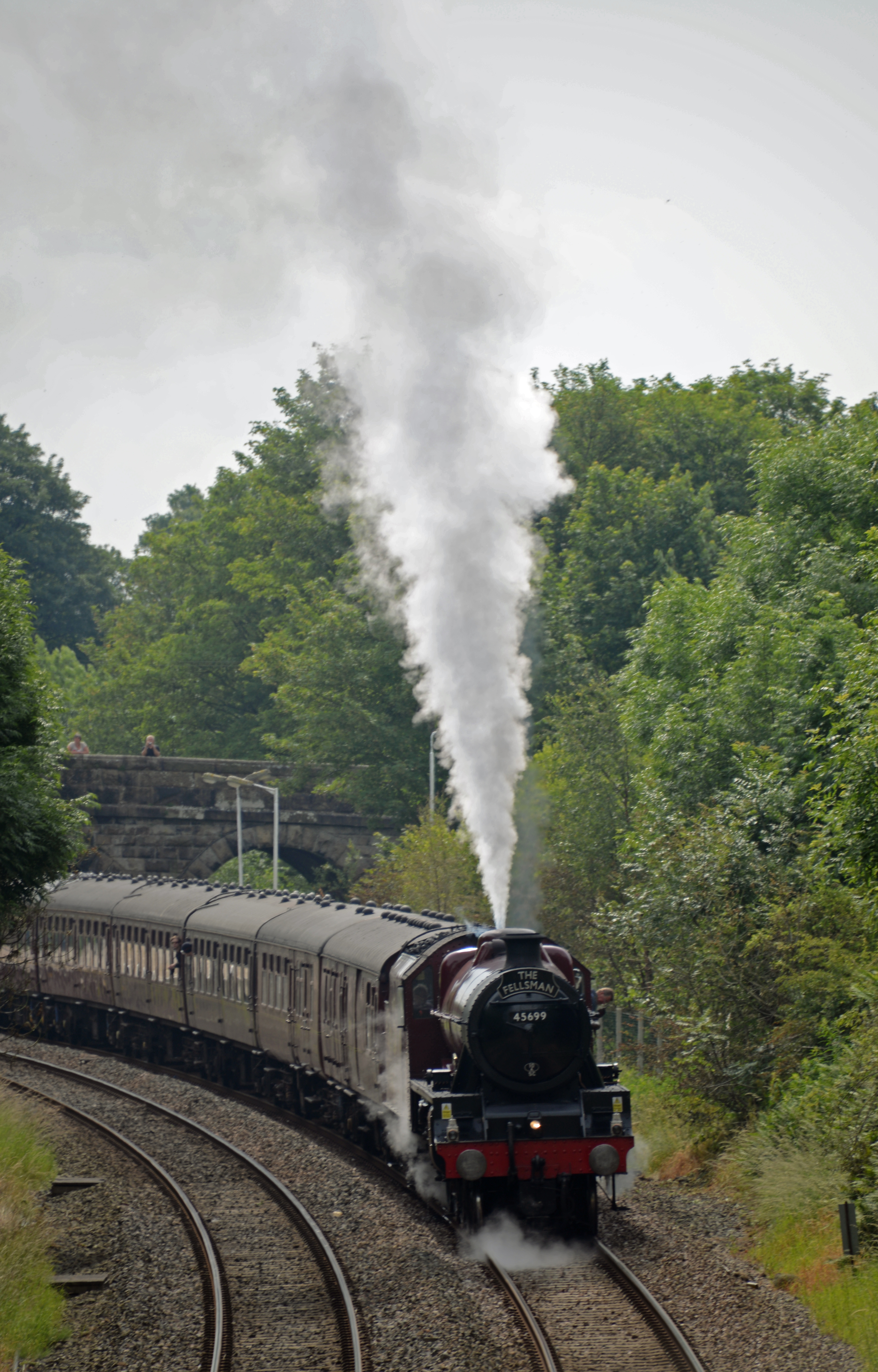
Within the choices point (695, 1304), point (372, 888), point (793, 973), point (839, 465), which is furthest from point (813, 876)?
point (372, 888)

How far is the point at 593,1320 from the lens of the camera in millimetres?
11320

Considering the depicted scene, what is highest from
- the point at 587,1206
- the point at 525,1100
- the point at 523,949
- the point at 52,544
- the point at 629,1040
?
the point at 52,544

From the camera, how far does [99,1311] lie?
39.1ft

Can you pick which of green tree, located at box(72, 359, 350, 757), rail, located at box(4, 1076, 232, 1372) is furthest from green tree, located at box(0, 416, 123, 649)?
rail, located at box(4, 1076, 232, 1372)

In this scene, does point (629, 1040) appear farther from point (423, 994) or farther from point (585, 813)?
point (423, 994)

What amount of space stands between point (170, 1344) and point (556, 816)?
1823 centimetres

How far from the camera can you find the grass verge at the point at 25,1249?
1104cm

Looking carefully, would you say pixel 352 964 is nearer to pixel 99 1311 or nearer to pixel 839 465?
pixel 99 1311

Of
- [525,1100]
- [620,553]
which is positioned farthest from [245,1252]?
[620,553]

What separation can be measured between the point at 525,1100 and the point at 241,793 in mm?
30151

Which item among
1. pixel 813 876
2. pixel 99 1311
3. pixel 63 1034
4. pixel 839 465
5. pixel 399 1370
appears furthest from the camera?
pixel 63 1034

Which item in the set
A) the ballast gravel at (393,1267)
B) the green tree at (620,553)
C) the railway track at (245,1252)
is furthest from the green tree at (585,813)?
the green tree at (620,553)

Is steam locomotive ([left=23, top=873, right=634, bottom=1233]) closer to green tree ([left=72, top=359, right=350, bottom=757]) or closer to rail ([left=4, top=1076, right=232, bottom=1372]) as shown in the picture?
rail ([left=4, top=1076, right=232, bottom=1372])

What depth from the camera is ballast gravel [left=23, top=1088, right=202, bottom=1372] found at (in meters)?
10.8
